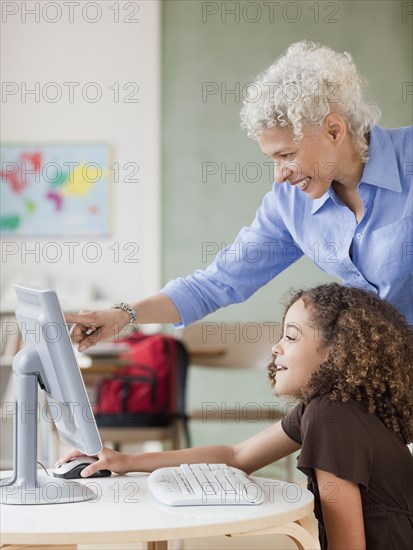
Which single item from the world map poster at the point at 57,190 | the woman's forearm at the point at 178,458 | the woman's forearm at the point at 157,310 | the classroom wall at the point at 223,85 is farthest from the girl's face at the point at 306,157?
the world map poster at the point at 57,190

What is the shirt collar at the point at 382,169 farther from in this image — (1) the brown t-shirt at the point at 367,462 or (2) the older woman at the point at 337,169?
(1) the brown t-shirt at the point at 367,462

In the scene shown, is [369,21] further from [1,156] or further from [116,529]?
[116,529]

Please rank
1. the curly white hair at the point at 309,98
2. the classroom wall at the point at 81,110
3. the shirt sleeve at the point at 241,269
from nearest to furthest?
the curly white hair at the point at 309,98 → the shirt sleeve at the point at 241,269 → the classroom wall at the point at 81,110

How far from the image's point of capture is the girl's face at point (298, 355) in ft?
5.28

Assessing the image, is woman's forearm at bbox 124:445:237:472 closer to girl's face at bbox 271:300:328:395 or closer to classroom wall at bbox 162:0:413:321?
girl's face at bbox 271:300:328:395

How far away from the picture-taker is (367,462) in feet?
4.81

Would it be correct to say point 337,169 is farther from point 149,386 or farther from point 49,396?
point 149,386

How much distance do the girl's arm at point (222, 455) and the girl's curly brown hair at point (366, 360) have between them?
0.13 m

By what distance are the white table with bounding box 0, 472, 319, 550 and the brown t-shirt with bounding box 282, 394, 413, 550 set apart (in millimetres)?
76

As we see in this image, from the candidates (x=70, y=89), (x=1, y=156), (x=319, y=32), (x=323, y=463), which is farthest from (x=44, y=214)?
(x=323, y=463)

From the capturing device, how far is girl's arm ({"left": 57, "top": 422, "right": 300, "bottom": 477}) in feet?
5.48

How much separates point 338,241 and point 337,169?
17 centimetres

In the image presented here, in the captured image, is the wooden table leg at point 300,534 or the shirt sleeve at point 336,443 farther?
the shirt sleeve at point 336,443

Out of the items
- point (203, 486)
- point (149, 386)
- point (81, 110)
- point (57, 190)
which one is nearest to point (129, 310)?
point (203, 486)
